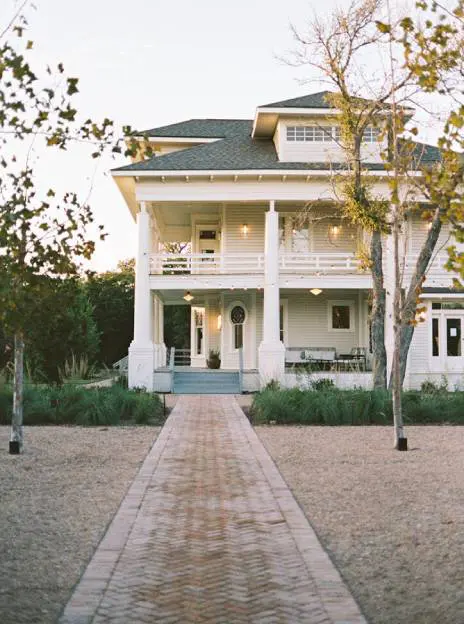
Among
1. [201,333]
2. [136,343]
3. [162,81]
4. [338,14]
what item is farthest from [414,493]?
[201,333]

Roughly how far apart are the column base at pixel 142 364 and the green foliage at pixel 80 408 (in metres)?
7.90

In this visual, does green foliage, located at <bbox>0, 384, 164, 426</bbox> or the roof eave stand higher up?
the roof eave

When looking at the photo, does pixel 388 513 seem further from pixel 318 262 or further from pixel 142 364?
pixel 318 262

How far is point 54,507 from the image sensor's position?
8.43 metres

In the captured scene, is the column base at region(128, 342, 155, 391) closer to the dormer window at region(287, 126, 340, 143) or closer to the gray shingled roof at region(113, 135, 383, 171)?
the gray shingled roof at region(113, 135, 383, 171)

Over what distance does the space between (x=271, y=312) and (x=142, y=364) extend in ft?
14.9

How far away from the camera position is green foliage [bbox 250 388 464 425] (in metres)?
17.1

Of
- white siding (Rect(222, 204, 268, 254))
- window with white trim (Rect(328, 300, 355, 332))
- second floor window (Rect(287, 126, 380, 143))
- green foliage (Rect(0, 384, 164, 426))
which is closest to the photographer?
green foliage (Rect(0, 384, 164, 426))

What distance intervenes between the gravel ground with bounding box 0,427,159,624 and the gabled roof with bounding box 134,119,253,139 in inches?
753

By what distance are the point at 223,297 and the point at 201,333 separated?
17.3ft

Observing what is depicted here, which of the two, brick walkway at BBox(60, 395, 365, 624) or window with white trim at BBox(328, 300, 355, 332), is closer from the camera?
brick walkway at BBox(60, 395, 365, 624)

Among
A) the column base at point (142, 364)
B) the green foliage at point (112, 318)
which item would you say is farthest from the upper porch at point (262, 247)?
Answer: the green foliage at point (112, 318)

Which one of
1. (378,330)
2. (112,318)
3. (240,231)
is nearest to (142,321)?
(240,231)

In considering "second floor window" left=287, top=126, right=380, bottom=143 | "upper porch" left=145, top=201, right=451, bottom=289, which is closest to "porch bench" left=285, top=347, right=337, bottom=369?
"upper porch" left=145, top=201, right=451, bottom=289
